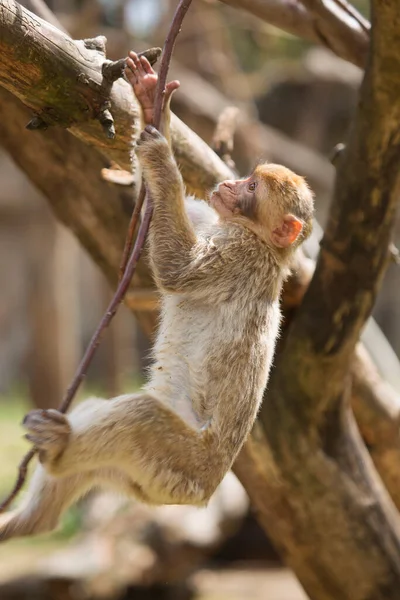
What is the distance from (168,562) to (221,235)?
5191 mm

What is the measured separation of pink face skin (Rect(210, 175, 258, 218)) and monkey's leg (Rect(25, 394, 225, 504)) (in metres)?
1.07

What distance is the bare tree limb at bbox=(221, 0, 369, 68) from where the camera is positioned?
496 cm

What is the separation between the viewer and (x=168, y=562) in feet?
27.5

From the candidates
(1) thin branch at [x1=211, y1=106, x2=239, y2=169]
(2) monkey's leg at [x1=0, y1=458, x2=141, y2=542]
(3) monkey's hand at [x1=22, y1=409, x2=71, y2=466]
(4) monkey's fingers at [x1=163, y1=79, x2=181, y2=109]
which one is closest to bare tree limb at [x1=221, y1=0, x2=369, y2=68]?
(1) thin branch at [x1=211, y1=106, x2=239, y2=169]

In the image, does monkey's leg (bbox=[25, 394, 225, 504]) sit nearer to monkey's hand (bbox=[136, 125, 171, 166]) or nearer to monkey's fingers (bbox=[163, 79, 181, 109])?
monkey's hand (bbox=[136, 125, 171, 166])

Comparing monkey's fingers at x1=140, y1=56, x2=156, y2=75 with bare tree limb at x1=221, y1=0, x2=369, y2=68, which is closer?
monkey's fingers at x1=140, y1=56, x2=156, y2=75

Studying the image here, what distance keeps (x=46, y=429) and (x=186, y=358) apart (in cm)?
75

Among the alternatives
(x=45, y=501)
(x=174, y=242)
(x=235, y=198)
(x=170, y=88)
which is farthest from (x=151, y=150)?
(x=45, y=501)

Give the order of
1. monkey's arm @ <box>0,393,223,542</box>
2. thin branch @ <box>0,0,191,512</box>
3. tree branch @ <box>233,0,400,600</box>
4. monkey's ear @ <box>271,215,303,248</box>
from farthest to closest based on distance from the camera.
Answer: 1. tree branch @ <box>233,0,400,600</box>
2. monkey's ear @ <box>271,215,303,248</box>
3. monkey's arm @ <box>0,393,223,542</box>
4. thin branch @ <box>0,0,191,512</box>

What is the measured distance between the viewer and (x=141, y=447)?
3670 millimetres

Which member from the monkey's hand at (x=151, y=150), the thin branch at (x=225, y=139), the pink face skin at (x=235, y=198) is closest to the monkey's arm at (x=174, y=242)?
the monkey's hand at (x=151, y=150)

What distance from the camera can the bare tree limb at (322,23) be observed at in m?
4.96

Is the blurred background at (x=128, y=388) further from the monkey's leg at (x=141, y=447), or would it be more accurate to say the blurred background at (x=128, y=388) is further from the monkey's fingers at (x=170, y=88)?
the monkey's leg at (x=141, y=447)

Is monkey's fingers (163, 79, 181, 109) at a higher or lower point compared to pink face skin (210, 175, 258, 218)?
higher
